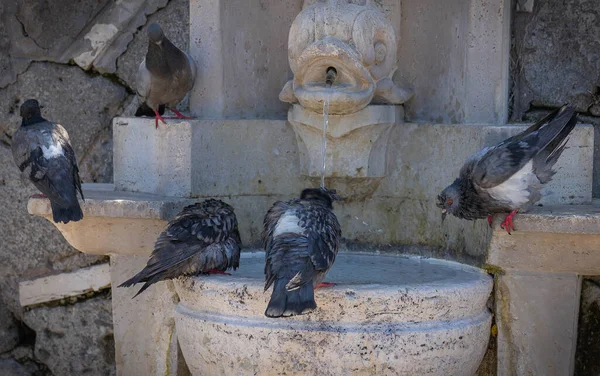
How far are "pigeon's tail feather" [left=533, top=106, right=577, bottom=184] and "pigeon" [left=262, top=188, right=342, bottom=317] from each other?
762 millimetres

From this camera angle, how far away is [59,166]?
3.98 meters

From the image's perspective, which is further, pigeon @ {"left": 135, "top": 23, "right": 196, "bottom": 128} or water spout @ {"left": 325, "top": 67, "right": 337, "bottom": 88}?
pigeon @ {"left": 135, "top": 23, "right": 196, "bottom": 128}

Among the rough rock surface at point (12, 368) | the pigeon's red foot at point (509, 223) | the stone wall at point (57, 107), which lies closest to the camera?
the pigeon's red foot at point (509, 223)

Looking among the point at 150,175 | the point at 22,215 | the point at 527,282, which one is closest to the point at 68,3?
the point at 22,215

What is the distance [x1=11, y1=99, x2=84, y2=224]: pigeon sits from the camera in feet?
12.5

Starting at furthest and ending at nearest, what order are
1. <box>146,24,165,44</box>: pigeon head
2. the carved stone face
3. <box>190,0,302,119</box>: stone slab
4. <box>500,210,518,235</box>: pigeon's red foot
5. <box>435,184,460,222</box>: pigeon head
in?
1. <box>190,0,302,119</box>: stone slab
2. <box>146,24,165,44</box>: pigeon head
3. the carved stone face
4. <box>435,184,460,222</box>: pigeon head
5. <box>500,210,518,235</box>: pigeon's red foot

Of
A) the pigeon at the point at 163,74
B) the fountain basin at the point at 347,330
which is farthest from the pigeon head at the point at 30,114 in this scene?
the fountain basin at the point at 347,330

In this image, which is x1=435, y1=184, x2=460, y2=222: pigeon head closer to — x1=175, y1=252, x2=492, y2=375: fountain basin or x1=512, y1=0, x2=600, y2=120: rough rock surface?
x1=175, y1=252, x2=492, y2=375: fountain basin

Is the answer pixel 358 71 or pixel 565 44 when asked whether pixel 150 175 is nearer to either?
pixel 358 71

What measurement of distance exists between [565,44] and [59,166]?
7.61 ft

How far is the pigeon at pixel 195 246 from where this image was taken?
11.4 ft

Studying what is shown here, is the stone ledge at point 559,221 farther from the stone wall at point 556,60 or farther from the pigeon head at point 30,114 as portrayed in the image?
the pigeon head at point 30,114

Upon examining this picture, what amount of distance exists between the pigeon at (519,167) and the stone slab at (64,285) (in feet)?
7.05

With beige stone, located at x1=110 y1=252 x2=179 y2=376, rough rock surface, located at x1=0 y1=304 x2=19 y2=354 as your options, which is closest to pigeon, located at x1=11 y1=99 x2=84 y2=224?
beige stone, located at x1=110 y1=252 x2=179 y2=376
